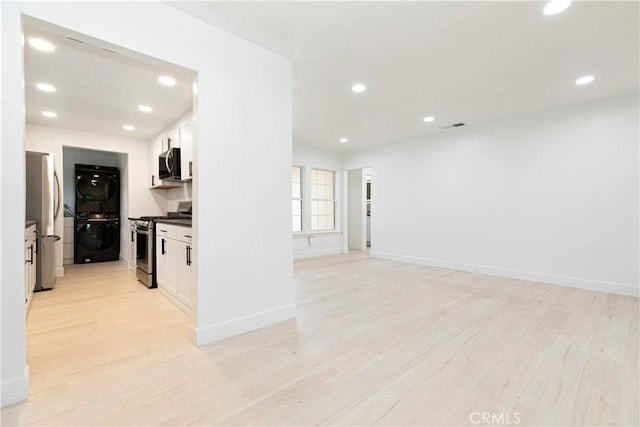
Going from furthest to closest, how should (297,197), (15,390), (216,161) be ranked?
(297,197), (216,161), (15,390)

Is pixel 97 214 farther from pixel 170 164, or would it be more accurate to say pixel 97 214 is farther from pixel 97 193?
pixel 170 164

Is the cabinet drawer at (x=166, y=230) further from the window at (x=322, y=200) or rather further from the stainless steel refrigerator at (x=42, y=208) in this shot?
the window at (x=322, y=200)

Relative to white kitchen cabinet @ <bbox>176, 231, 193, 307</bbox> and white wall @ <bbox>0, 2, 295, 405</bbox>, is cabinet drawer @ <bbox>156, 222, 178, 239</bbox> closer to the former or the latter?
white kitchen cabinet @ <bbox>176, 231, 193, 307</bbox>

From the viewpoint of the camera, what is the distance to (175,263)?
3.19 m

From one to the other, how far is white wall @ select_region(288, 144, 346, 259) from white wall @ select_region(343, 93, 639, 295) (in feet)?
5.58

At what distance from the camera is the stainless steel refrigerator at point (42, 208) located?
348 centimetres

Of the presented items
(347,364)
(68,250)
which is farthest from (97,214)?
(347,364)

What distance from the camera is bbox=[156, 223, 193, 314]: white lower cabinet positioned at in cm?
289

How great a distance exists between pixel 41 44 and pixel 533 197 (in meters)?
5.96

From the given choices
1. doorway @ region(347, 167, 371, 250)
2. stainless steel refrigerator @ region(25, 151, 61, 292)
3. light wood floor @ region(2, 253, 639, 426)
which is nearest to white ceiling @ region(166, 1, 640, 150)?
light wood floor @ region(2, 253, 639, 426)

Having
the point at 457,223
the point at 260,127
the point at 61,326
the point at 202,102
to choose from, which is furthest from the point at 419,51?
the point at 61,326

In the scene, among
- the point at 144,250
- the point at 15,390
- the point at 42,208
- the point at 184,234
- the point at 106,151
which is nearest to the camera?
the point at 15,390

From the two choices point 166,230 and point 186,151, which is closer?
point 166,230

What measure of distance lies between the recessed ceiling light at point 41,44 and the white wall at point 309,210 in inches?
168
